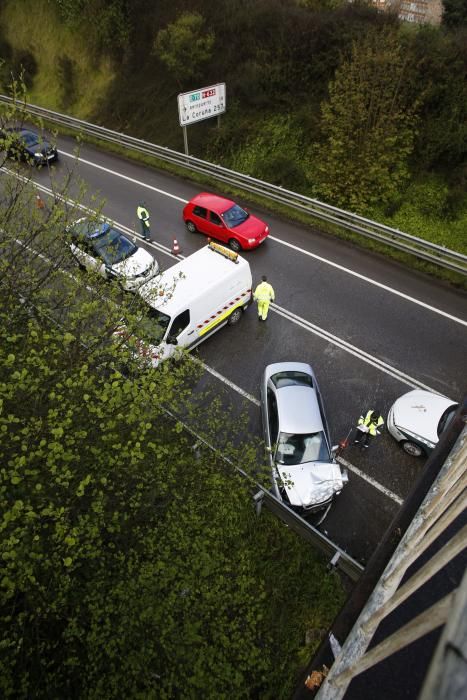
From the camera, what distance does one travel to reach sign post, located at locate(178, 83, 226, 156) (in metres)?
19.5

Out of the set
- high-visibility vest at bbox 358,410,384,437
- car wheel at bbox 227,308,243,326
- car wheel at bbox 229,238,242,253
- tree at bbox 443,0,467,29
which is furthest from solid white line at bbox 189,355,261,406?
tree at bbox 443,0,467,29

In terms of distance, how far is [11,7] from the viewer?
33375 mm

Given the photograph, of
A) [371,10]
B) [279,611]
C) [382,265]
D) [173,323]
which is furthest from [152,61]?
[279,611]

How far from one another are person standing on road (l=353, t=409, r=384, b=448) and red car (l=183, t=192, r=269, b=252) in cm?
846

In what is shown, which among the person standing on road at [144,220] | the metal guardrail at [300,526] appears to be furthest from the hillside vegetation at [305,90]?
the metal guardrail at [300,526]

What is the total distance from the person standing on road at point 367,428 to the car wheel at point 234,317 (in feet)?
17.2

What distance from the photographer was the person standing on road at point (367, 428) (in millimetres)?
10625

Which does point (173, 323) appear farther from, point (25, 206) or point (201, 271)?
point (25, 206)

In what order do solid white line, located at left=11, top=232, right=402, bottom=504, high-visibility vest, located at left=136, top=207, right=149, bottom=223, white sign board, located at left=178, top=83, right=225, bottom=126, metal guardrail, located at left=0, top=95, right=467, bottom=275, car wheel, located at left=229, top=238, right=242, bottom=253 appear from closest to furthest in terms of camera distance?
solid white line, located at left=11, top=232, right=402, bottom=504, metal guardrail, located at left=0, top=95, right=467, bottom=275, high-visibility vest, located at left=136, top=207, right=149, bottom=223, car wheel, located at left=229, top=238, right=242, bottom=253, white sign board, located at left=178, top=83, right=225, bottom=126

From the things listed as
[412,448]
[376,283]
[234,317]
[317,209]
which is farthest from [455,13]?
[412,448]

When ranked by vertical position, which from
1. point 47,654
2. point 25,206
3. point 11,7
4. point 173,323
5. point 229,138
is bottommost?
point 47,654

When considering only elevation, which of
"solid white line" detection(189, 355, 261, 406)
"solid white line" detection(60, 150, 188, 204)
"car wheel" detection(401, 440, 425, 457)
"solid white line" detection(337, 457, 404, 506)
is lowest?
"solid white line" detection(337, 457, 404, 506)

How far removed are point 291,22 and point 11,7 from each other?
25.3m

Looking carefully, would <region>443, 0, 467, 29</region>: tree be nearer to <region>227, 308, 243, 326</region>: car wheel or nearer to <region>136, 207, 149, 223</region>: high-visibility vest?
<region>136, 207, 149, 223</region>: high-visibility vest
